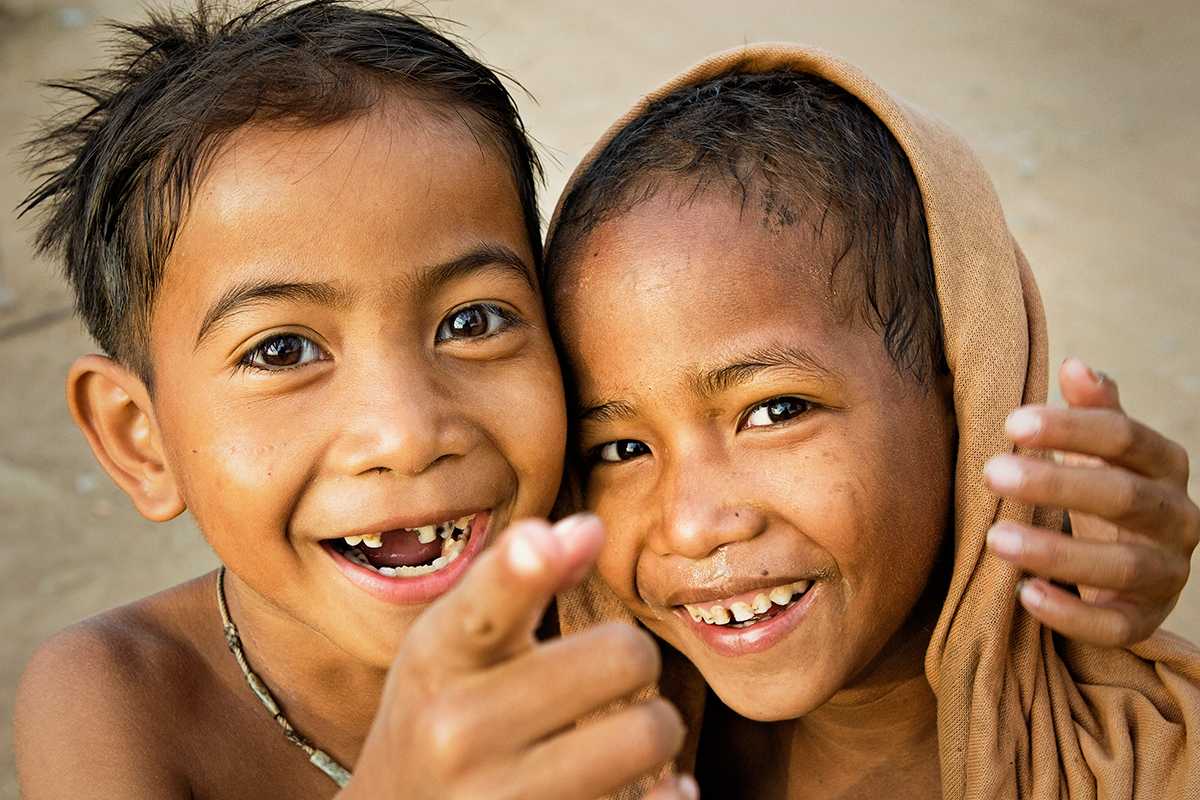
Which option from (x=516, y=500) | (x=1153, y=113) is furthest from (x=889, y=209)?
(x=1153, y=113)

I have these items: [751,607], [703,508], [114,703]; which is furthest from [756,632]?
[114,703]

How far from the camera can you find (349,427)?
1.72 meters

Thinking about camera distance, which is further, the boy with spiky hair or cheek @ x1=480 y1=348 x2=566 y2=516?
cheek @ x1=480 y1=348 x2=566 y2=516

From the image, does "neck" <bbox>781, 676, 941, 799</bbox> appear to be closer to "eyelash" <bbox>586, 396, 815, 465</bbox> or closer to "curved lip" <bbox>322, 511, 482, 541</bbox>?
"eyelash" <bbox>586, 396, 815, 465</bbox>

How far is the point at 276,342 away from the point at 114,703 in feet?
2.66

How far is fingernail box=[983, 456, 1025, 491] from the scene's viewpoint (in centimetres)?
145

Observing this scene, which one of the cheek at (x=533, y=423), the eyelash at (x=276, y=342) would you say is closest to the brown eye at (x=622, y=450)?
the cheek at (x=533, y=423)

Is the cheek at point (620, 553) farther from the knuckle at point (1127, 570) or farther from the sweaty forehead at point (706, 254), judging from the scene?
the knuckle at point (1127, 570)

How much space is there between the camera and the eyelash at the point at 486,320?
187 centimetres

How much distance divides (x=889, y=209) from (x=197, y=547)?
303cm

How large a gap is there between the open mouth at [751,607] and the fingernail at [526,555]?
0.88 metres

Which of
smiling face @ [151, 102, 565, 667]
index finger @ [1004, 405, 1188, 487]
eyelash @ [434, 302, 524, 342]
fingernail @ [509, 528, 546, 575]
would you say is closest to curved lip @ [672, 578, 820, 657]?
smiling face @ [151, 102, 565, 667]

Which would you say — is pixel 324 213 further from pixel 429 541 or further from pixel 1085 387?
pixel 1085 387

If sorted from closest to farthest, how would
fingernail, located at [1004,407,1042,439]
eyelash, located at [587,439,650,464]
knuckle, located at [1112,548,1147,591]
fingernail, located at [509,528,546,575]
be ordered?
fingernail, located at [509,528,546,575]
fingernail, located at [1004,407,1042,439]
knuckle, located at [1112,548,1147,591]
eyelash, located at [587,439,650,464]
